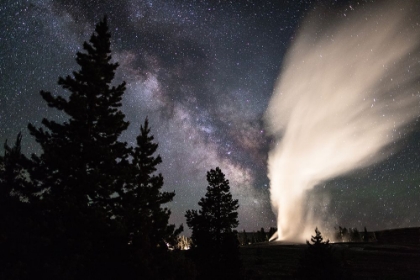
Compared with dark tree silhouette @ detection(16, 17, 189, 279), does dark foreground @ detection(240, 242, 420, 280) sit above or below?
below

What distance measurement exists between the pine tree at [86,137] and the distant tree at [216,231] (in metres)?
12.4

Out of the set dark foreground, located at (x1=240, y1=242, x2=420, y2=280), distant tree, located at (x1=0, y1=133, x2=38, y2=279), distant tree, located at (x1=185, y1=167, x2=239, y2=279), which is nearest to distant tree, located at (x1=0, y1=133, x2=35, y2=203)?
distant tree, located at (x1=0, y1=133, x2=38, y2=279)

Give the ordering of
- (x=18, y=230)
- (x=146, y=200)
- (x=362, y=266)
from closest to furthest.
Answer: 1. (x=18, y=230)
2. (x=146, y=200)
3. (x=362, y=266)

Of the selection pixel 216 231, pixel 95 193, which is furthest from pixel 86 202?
pixel 216 231

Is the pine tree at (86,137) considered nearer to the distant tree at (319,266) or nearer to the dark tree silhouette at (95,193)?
the dark tree silhouette at (95,193)

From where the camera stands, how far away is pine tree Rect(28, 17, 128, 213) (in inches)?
630

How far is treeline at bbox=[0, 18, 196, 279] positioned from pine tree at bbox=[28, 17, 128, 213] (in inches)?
2.1

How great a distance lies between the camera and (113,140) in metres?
17.9

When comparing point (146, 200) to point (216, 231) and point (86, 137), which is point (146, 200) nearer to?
point (86, 137)

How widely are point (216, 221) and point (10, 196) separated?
1725 centimetres

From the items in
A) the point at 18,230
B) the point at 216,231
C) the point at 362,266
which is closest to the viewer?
the point at 18,230

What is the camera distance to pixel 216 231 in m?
28.4

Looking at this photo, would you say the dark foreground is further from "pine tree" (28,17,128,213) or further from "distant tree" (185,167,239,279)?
"pine tree" (28,17,128,213)

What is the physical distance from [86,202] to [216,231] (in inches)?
600
